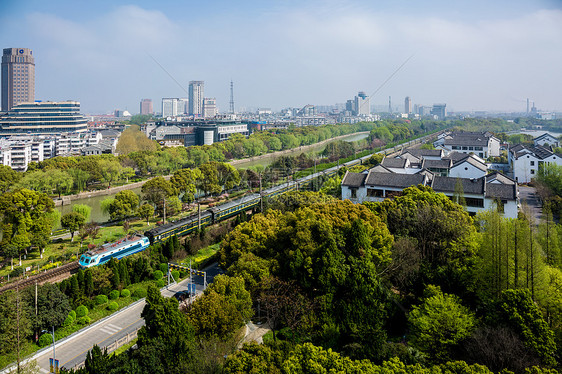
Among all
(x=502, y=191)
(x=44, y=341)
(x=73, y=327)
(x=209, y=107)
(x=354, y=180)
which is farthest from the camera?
(x=209, y=107)

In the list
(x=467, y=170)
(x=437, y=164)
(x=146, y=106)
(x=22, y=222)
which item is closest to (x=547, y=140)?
(x=437, y=164)

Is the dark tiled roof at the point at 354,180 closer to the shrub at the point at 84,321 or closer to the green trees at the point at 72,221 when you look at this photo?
the green trees at the point at 72,221

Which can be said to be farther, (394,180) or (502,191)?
(394,180)

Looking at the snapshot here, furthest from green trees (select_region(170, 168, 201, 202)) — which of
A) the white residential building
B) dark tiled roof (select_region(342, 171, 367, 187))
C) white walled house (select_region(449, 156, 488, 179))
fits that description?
the white residential building

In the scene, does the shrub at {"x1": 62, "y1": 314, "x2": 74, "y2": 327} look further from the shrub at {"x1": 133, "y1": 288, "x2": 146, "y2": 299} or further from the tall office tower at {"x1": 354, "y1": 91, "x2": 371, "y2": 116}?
the tall office tower at {"x1": 354, "y1": 91, "x2": 371, "y2": 116}

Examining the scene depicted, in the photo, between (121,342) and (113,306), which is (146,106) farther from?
(121,342)

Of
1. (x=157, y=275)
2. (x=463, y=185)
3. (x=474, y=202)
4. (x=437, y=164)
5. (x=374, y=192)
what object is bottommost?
(x=157, y=275)

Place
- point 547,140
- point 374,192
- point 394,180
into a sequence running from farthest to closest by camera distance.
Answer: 1. point 547,140
2. point 374,192
3. point 394,180
